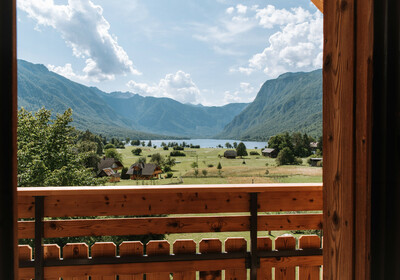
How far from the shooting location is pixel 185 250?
1251 millimetres

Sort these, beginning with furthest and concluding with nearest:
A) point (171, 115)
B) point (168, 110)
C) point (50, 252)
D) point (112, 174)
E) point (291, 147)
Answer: point (168, 110) < point (171, 115) < point (112, 174) < point (291, 147) < point (50, 252)

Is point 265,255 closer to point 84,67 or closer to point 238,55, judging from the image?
point 238,55

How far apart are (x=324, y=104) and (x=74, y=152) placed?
12.4 m

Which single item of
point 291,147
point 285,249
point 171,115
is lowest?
point 285,249

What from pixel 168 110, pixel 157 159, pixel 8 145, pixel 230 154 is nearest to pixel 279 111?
pixel 230 154

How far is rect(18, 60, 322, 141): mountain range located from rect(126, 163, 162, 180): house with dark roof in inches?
66.6

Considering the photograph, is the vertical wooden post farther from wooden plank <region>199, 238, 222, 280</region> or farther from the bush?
the bush

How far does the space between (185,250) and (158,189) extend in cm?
37

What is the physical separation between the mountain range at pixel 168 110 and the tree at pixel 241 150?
0.53m

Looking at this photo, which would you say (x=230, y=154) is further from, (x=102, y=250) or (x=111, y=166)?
(x=102, y=250)

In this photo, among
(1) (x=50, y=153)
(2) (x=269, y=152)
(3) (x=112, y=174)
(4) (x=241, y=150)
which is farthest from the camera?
(1) (x=50, y=153)

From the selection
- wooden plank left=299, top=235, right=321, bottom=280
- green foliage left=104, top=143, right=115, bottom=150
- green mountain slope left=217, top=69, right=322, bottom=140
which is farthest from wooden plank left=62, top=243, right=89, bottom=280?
green foliage left=104, top=143, right=115, bottom=150

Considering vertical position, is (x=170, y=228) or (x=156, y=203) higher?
(x=156, y=203)

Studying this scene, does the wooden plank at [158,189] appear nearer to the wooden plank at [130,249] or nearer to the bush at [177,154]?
the wooden plank at [130,249]
